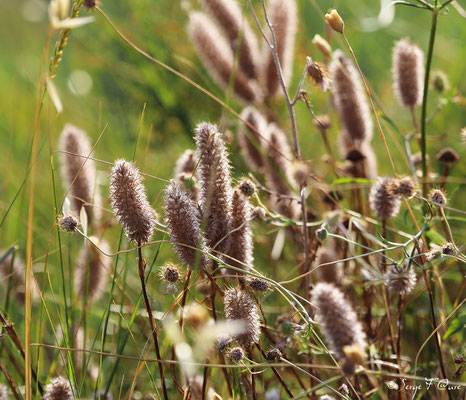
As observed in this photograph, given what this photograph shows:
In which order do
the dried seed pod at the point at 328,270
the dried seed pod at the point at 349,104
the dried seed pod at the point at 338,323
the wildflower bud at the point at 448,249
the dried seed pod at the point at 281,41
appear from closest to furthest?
the dried seed pod at the point at 338,323 < the wildflower bud at the point at 448,249 < the dried seed pod at the point at 328,270 < the dried seed pod at the point at 349,104 < the dried seed pod at the point at 281,41

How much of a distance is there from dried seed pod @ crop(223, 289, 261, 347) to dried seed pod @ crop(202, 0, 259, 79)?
1.32m

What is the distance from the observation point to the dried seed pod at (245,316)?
1.04 m

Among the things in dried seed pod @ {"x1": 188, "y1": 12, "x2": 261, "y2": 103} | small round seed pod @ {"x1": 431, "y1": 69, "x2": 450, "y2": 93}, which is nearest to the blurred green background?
dried seed pod @ {"x1": 188, "y1": 12, "x2": 261, "y2": 103}

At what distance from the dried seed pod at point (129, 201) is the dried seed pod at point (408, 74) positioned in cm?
99

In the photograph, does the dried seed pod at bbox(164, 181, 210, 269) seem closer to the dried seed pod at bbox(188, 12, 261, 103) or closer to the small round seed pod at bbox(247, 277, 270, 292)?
the small round seed pod at bbox(247, 277, 270, 292)

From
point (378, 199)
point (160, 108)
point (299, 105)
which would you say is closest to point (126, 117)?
point (160, 108)

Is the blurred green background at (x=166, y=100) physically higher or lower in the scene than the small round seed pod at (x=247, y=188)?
higher

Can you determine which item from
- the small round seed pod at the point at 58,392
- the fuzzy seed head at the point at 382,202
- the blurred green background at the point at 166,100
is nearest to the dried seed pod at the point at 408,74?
the fuzzy seed head at the point at 382,202

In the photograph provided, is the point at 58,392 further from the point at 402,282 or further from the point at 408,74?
the point at 408,74

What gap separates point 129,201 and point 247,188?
28 cm

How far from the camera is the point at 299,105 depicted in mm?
3248

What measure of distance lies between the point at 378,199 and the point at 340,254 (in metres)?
0.46

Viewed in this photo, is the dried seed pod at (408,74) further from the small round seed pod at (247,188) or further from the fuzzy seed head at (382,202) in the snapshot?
the small round seed pod at (247,188)

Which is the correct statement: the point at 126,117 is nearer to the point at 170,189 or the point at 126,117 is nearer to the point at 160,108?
the point at 160,108
